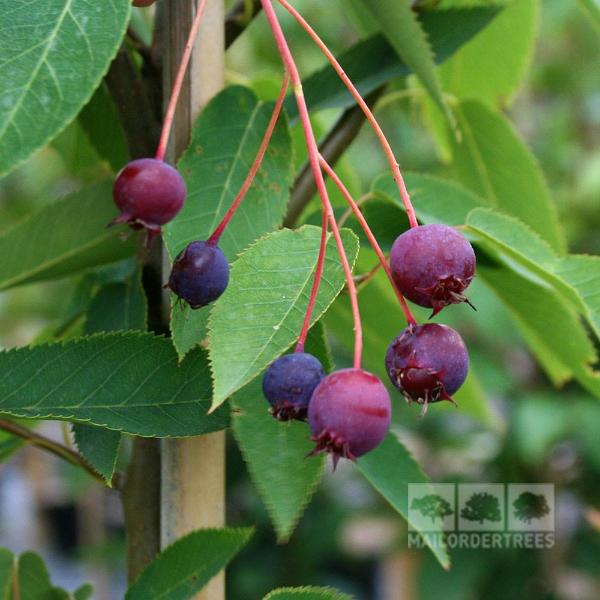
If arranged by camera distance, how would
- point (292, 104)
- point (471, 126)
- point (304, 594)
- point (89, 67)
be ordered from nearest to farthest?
point (89, 67)
point (304, 594)
point (292, 104)
point (471, 126)

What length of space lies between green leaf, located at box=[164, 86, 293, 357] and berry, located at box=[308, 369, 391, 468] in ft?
0.33

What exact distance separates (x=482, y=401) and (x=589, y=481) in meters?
1.37

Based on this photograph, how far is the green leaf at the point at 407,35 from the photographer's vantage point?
1.62 ft

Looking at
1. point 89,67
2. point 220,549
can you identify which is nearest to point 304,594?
point 220,549

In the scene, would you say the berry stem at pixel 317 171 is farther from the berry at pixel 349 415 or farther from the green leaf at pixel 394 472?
the green leaf at pixel 394 472

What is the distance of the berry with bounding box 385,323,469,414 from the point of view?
35 centimetres

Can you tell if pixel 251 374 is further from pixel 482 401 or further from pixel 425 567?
pixel 425 567

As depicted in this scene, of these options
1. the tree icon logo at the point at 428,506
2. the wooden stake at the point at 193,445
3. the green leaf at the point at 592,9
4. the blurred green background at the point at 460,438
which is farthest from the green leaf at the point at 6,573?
the blurred green background at the point at 460,438

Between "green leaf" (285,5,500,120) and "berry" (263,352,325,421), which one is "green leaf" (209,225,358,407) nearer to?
"berry" (263,352,325,421)

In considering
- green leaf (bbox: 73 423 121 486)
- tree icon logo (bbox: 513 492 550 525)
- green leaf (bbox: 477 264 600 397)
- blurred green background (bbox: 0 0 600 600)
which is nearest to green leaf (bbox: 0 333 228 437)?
green leaf (bbox: 73 423 121 486)

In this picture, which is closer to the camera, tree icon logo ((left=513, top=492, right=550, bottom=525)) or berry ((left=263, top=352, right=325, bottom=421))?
berry ((left=263, top=352, right=325, bottom=421))

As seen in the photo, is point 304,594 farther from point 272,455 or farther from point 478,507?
point 478,507

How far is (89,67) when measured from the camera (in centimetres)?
35

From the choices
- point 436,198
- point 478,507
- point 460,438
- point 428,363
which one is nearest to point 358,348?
point 428,363
